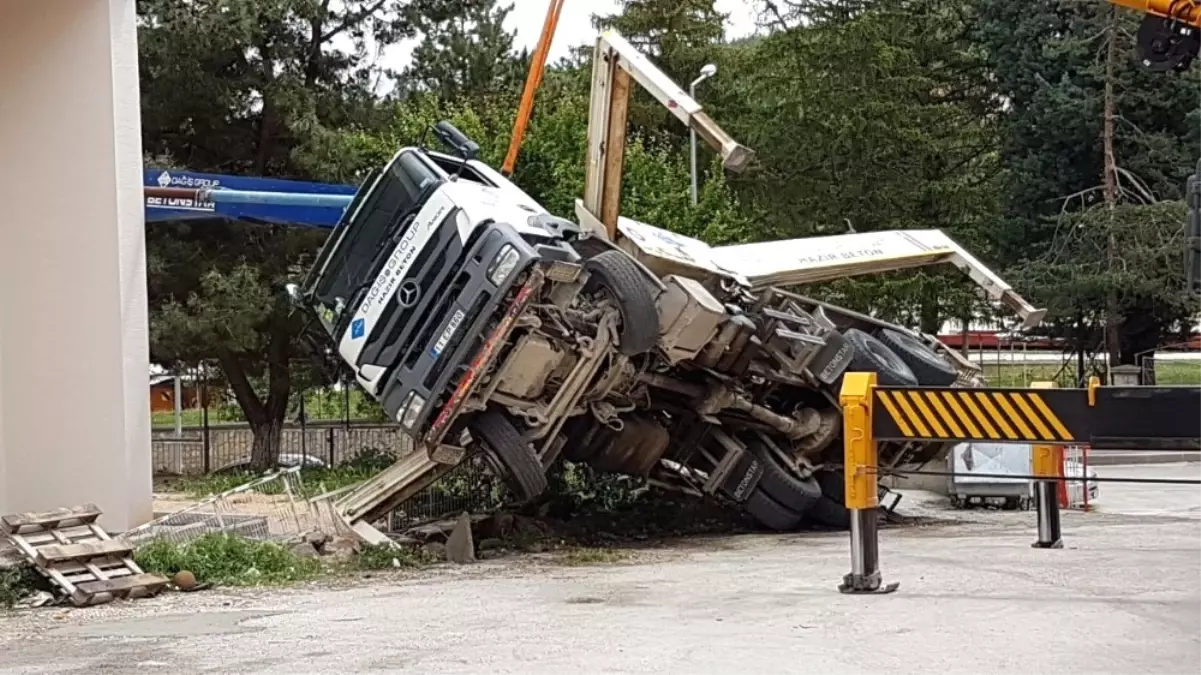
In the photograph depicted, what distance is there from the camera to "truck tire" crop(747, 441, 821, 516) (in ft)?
48.4

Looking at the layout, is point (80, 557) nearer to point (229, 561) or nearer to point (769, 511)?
point (229, 561)

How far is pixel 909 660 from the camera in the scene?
729 cm

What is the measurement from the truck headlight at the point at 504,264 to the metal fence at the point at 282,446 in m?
14.5

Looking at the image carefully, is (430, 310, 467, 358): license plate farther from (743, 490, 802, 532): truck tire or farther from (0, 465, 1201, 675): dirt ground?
(743, 490, 802, 532): truck tire

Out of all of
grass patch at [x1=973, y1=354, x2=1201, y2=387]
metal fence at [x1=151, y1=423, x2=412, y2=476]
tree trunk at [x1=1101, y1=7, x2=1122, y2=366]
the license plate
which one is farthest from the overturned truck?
grass patch at [x1=973, y1=354, x2=1201, y2=387]

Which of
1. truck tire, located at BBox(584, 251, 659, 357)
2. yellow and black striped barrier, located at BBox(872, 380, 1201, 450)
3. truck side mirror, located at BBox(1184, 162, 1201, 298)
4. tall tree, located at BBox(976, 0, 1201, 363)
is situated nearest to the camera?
yellow and black striped barrier, located at BBox(872, 380, 1201, 450)

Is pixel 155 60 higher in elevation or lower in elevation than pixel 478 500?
higher

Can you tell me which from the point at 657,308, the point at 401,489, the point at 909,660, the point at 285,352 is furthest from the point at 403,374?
the point at 285,352

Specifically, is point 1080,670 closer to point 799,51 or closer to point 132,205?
point 132,205

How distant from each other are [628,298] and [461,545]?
2.74 m

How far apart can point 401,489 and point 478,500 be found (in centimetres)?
220

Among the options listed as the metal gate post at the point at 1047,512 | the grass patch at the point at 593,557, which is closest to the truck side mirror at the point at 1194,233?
the metal gate post at the point at 1047,512

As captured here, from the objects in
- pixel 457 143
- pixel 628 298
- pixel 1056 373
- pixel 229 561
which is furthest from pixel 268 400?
pixel 1056 373

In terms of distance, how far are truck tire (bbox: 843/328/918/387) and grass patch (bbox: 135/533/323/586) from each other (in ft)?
19.0
